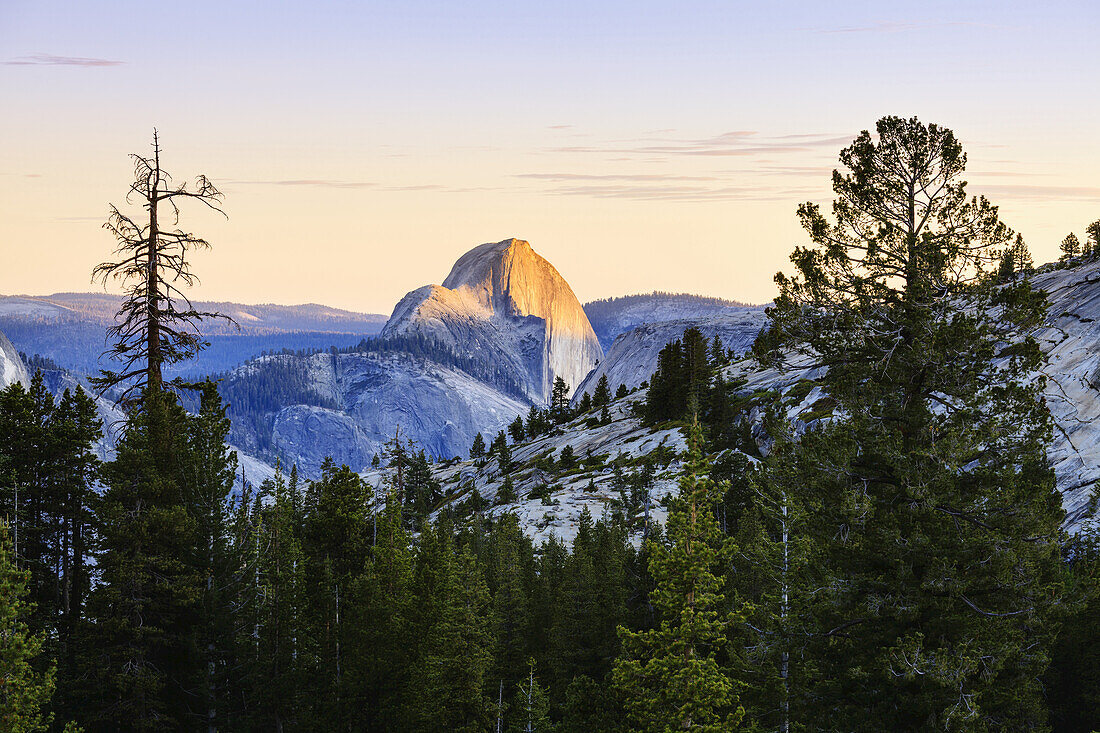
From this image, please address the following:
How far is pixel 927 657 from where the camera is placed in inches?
691

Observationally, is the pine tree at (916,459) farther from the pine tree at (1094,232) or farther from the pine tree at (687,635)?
the pine tree at (1094,232)

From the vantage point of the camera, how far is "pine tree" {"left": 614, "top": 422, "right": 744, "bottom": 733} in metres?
21.6

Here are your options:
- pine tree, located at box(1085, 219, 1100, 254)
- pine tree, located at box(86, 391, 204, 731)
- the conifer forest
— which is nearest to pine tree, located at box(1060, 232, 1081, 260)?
pine tree, located at box(1085, 219, 1100, 254)

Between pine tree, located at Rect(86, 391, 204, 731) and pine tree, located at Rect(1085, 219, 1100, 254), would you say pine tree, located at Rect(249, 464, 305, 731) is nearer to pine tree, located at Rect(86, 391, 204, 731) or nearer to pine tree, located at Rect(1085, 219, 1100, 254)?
pine tree, located at Rect(86, 391, 204, 731)

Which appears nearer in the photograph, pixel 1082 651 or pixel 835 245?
pixel 835 245

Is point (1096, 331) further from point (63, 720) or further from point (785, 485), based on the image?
point (63, 720)

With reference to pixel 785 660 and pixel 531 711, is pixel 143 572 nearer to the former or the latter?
pixel 531 711

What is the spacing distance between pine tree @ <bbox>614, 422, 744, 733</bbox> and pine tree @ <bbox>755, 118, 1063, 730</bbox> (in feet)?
8.24

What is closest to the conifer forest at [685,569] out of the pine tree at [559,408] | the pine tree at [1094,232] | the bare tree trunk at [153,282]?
the bare tree trunk at [153,282]

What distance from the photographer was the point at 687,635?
858 inches

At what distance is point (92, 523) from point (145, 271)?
10593mm

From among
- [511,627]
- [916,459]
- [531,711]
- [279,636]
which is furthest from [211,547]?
[916,459]

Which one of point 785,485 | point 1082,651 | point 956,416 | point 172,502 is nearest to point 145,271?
point 172,502

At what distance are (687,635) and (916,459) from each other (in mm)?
7112
